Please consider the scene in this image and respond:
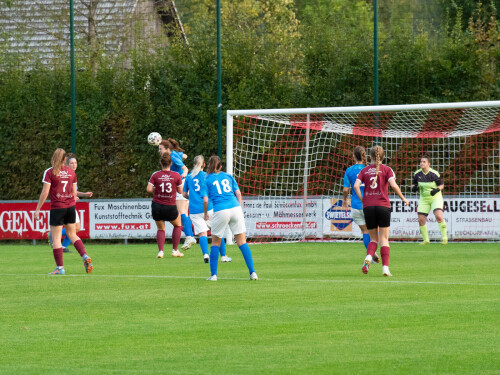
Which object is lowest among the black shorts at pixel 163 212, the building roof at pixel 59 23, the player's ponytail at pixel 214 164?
the black shorts at pixel 163 212

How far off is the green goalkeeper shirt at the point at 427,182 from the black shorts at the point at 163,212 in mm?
6509

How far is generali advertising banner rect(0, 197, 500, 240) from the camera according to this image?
22.6 metres

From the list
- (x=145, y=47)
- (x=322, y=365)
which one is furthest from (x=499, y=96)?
(x=322, y=365)

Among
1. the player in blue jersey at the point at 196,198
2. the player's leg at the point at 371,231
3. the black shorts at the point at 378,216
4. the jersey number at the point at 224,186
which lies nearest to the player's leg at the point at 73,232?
the jersey number at the point at 224,186

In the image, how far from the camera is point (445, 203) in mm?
23047

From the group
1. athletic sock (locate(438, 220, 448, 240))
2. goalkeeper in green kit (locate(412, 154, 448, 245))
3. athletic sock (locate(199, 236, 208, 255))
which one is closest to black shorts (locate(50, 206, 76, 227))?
athletic sock (locate(199, 236, 208, 255))

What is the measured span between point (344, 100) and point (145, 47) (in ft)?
20.0

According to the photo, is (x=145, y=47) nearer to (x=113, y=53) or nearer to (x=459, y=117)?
(x=113, y=53)

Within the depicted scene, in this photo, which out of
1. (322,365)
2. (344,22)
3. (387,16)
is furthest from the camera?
(387,16)

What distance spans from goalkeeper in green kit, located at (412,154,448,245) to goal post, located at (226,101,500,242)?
50.7 inches

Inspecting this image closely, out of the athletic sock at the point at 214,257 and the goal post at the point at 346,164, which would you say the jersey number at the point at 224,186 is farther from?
the goal post at the point at 346,164

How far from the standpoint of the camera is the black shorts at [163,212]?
1780 cm

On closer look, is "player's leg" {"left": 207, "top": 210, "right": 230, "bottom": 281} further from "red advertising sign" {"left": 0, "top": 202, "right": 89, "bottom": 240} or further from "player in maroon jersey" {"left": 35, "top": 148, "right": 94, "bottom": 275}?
"red advertising sign" {"left": 0, "top": 202, "right": 89, "bottom": 240}

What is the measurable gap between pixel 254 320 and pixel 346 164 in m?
15.7
